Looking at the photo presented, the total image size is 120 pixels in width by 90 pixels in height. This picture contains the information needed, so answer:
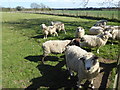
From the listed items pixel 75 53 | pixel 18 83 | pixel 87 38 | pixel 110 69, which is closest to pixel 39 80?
pixel 18 83

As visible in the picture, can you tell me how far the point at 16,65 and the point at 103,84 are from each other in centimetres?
435

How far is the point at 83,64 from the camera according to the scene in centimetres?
493

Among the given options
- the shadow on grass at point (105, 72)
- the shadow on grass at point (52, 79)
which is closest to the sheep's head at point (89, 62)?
the shadow on grass at point (105, 72)

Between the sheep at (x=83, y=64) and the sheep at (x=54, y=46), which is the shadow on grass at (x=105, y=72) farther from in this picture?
the sheep at (x=54, y=46)

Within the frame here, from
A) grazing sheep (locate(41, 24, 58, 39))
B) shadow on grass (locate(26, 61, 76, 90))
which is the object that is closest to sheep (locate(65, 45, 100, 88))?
shadow on grass (locate(26, 61, 76, 90))

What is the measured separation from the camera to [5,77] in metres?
6.20

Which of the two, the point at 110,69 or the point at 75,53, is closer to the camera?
the point at 75,53

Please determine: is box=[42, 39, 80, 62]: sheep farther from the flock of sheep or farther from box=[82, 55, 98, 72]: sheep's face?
box=[82, 55, 98, 72]: sheep's face

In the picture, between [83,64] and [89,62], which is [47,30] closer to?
[83,64]

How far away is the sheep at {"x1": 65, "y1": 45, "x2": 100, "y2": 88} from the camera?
15.1ft

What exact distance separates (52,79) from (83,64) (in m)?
1.73

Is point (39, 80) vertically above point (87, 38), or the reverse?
point (87, 38)

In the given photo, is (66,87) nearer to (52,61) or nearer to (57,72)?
(57,72)

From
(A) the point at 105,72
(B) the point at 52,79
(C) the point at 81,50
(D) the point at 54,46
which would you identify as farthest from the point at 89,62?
(D) the point at 54,46
